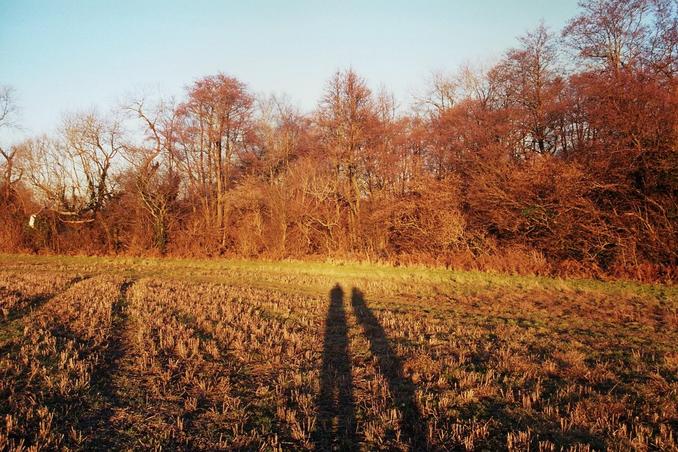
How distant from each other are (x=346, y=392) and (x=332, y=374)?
2.12 ft

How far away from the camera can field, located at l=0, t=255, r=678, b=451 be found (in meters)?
4.05

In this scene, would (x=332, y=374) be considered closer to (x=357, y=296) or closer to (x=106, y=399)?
(x=106, y=399)

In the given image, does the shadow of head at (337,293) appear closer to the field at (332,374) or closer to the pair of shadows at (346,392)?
the field at (332,374)

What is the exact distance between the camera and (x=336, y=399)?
492 centimetres

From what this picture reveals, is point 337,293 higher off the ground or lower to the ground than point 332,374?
higher

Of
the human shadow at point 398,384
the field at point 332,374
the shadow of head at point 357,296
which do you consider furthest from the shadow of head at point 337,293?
the human shadow at point 398,384

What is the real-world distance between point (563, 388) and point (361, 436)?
293 cm

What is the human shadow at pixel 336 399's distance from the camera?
158 inches

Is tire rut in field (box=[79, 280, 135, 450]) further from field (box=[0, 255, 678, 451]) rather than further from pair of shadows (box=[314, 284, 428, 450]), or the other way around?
pair of shadows (box=[314, 284, 428, 450])

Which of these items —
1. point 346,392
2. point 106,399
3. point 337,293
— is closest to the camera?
point 106,399

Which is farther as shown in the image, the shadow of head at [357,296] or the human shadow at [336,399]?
the shadow of head at [357,296]

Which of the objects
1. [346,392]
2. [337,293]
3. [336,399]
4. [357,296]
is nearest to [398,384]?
[346,392]

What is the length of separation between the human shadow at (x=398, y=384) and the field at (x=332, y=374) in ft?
0.07

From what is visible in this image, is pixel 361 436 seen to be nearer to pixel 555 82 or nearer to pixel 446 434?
pixel 446 434
